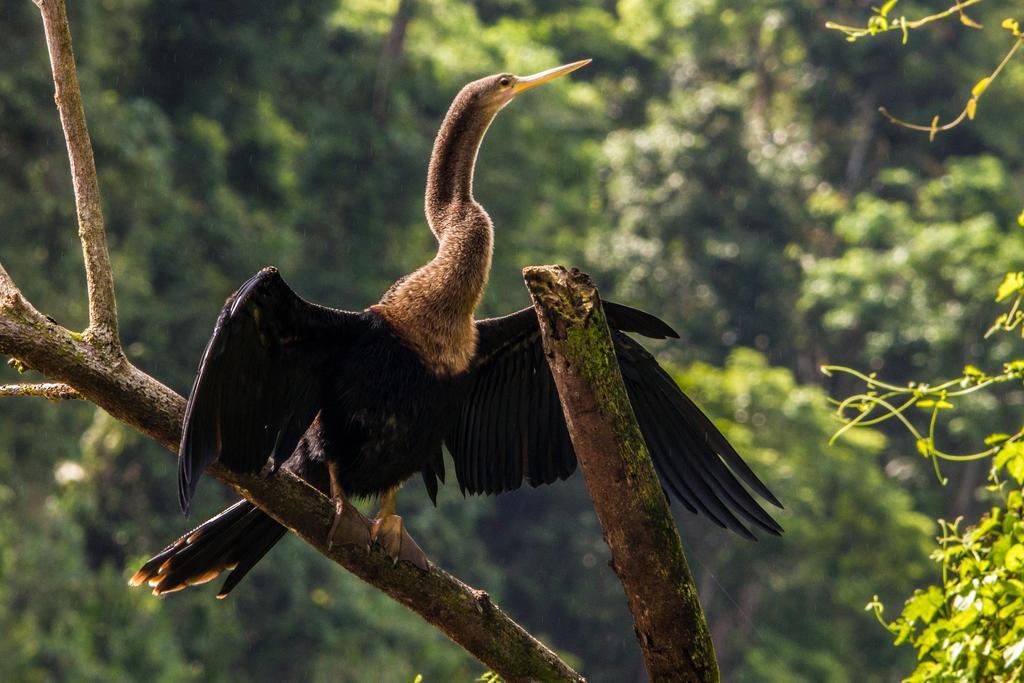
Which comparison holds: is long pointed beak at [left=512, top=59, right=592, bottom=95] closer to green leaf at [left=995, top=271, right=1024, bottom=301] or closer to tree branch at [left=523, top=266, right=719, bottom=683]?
green leaf at [left=995, top=271, right=1024, bottom=301]

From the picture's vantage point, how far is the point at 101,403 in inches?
99.7

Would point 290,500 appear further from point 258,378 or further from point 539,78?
point 539,78

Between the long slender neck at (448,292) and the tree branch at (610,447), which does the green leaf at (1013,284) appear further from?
the long slender neck at (448,292)

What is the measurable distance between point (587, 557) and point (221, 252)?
7393mm

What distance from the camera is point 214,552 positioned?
3279 millimetres

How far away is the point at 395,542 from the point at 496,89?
1.64 m

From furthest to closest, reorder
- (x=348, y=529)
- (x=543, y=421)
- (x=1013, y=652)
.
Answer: (x=543, y=421) < (x=348, y=529) < (x=1013, y=652)

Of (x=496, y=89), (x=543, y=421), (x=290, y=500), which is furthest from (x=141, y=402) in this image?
(x=496, y=89)

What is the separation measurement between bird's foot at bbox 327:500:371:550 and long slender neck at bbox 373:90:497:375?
49 cm

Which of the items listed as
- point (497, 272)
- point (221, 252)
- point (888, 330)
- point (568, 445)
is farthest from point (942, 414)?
point (568, 445)

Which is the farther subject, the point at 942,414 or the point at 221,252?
the point at 942,414

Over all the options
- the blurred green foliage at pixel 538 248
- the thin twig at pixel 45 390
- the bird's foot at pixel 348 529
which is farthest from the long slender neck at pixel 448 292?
the blurred green foliage at pixel 538 248

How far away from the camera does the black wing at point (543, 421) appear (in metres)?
3.28

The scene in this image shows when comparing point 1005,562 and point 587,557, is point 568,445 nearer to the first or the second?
point 1005,562
